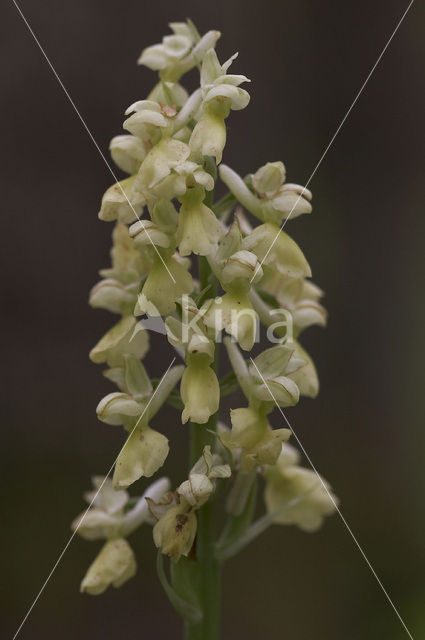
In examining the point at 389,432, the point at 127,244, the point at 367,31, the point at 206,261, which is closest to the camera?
the point at 206,261

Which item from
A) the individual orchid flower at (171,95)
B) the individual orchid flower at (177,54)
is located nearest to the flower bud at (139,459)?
the individual orchid flower at (171,95)

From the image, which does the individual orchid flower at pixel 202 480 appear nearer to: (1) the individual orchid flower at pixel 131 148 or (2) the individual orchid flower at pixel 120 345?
(2) the individual orchid flower at pixel 120 345

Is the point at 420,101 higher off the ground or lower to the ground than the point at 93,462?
higher

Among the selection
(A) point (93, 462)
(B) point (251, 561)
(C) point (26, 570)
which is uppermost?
(A) point (93, 462)

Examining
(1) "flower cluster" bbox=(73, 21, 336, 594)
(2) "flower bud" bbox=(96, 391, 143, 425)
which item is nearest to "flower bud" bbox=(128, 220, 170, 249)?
(1) "flower cluster" bbox=(73, 21, 336, 594)

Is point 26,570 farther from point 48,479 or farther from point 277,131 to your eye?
point 277,131

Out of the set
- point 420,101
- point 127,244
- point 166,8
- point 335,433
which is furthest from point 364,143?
point 127,244
